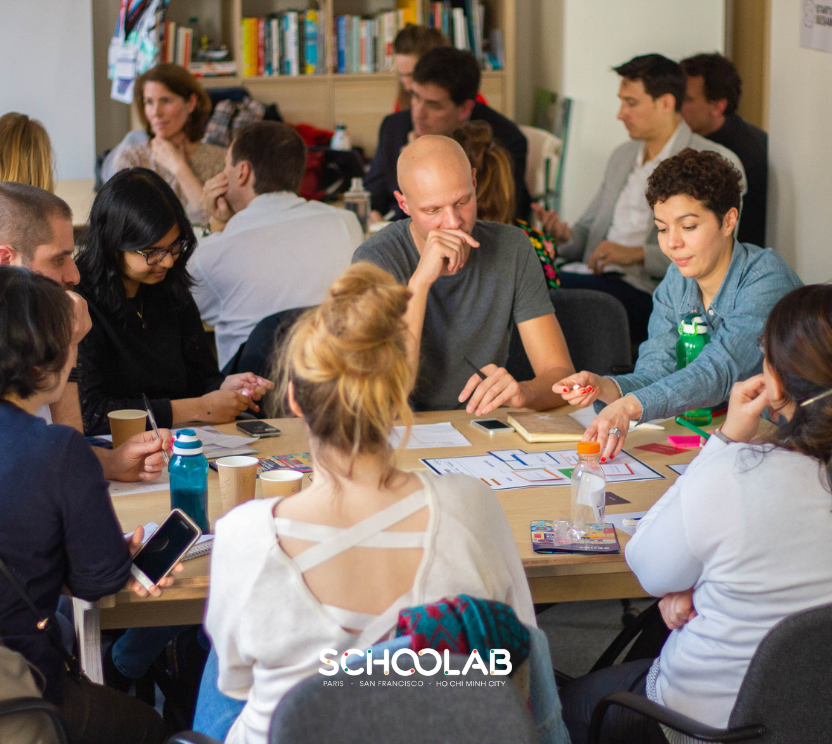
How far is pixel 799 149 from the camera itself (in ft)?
11.0

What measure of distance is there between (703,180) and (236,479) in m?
1.35

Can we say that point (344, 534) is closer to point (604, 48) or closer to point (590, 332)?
point (590, 332)

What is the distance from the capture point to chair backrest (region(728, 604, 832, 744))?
1084mm

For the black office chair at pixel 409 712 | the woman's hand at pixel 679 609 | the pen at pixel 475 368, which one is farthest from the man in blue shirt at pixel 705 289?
the black office chair at pixel 409 712

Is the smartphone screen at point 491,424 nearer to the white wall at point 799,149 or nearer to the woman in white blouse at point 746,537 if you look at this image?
the woman in white blouse at point 746,537

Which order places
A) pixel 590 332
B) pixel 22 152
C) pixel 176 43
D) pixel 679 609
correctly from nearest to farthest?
pixel 679 609
pixel 590 332
pixel 22 152
pixel 176 43

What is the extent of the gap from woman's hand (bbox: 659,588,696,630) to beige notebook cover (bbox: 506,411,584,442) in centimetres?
68

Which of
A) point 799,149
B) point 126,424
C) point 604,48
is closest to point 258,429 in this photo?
point 126,424

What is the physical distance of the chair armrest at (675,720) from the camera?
115 centimetres

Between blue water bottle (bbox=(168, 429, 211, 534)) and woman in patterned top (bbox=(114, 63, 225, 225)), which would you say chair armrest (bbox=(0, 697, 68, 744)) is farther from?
woman in patterned top (bbox=(114, 63, 225, 225))

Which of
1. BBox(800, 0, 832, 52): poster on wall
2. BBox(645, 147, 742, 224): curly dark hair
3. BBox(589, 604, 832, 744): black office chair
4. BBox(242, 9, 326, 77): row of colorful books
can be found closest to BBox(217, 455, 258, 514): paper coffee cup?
BBox(589, 604, 832, 744): black office chair

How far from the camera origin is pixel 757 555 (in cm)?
125

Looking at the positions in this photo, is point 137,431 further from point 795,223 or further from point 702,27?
point 702,27

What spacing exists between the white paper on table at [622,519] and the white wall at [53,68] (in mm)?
4510
